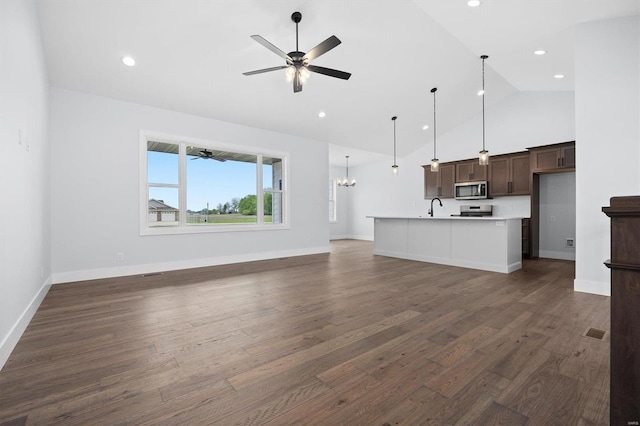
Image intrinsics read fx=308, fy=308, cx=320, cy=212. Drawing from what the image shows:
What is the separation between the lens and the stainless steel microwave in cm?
758

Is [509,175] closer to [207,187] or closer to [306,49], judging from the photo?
[306,49]

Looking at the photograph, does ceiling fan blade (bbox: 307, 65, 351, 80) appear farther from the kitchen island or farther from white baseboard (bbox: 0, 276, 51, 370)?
white baseboard (bbox: 0, 276, 51, 370)

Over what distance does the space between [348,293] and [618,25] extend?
14.9 ft

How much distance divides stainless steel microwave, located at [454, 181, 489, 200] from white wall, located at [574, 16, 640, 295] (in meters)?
3.78

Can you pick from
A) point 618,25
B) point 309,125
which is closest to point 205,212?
point 309,125

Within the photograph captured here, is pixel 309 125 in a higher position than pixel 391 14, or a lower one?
lower

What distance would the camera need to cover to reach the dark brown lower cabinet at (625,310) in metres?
1.03

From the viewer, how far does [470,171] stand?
7.95m

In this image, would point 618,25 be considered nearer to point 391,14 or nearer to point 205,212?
point 391,14

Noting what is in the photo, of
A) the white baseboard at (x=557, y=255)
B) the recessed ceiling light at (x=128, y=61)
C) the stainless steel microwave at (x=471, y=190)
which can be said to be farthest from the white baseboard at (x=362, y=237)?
the recessed ceiling light at (x=128, y=61)

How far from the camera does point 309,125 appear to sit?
6828mm

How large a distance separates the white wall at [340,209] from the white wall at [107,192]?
562cm

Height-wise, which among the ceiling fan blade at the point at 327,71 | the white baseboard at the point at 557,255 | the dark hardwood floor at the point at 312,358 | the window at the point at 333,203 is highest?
the ceiling fan blade at the point at 327,71

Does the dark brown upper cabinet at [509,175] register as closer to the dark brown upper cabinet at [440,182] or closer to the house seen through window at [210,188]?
the dark brown upper cabinet at [440,182]
